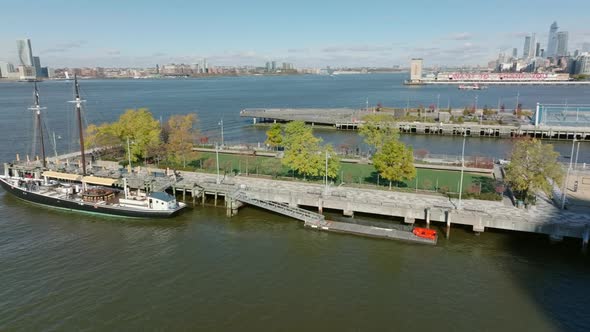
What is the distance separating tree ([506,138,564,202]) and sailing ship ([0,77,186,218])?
34.9 metres

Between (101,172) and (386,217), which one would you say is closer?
(386,217)

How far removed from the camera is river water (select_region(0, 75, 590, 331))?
1067 inches

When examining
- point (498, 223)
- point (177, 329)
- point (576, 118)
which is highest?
point (576, 118)

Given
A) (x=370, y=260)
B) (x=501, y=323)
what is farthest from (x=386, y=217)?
(x=501, y=323)

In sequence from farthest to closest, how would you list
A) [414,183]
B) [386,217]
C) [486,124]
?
[486,124] < [414,183] < [386,217]

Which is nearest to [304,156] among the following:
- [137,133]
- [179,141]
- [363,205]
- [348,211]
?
[348,211]

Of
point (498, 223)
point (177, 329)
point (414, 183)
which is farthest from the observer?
point (414, 183)

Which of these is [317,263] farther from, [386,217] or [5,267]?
[5,267]

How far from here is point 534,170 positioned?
39.6 metres

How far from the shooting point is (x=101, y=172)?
5347 centimetres

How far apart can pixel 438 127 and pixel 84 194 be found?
3250 inches

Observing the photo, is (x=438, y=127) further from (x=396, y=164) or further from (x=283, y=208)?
(x=283, y=208)

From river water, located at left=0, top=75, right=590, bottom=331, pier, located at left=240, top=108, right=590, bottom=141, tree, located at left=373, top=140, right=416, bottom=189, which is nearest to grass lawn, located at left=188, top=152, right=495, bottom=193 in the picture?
tree, located at left=373, top=140, right=416, bottom=189

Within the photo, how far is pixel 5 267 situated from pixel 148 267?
11920 millimetres
